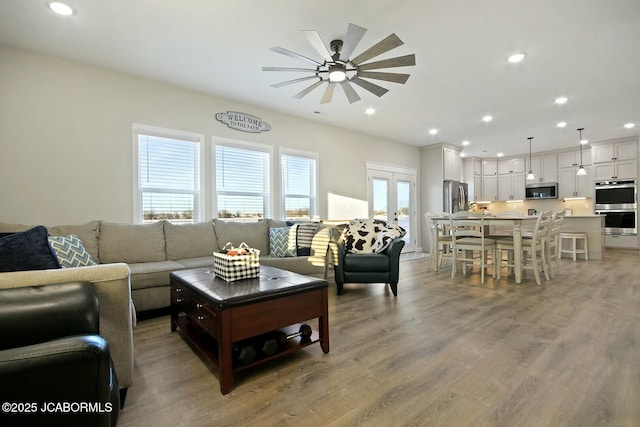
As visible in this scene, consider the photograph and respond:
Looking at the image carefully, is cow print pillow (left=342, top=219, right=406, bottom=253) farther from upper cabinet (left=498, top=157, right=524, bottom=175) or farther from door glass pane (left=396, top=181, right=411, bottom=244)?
upper cabinet (left=498, top=157, right=524, bottom=175)

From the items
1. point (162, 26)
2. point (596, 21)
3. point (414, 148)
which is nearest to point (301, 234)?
point (162, 26)

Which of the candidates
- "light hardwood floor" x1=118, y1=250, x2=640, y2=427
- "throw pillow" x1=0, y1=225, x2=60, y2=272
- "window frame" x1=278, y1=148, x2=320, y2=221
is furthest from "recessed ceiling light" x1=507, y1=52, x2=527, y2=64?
"throw pillow" x1=0, y1=225, x2=60, y2=272

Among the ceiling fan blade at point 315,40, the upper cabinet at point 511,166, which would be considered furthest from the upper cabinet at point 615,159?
the ceiling fan blade at point 315,40

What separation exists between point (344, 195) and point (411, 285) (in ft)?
8.04

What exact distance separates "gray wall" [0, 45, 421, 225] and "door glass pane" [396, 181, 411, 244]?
4.46 meters

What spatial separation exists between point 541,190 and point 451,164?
3097 millimetres

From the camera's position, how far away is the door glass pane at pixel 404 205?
7.15 m

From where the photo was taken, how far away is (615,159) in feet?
23.2

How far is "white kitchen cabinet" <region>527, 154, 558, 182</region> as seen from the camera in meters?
8.23

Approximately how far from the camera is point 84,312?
1.20 m

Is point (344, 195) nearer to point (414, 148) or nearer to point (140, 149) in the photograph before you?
point (414, 148)

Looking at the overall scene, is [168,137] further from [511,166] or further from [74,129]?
[511,166]

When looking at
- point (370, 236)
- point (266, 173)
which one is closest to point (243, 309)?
point (370, 236)

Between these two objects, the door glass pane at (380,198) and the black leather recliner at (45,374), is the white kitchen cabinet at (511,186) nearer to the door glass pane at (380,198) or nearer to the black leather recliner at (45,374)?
the door glass pane at (380,198)
